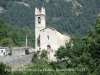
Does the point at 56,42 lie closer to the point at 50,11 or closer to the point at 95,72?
the point at 95,72

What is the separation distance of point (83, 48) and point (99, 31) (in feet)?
8.24

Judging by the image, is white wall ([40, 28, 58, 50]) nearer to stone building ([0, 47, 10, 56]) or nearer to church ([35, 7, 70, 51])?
church ([35, 7, 70, 51])

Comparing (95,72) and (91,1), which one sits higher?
(91,1)

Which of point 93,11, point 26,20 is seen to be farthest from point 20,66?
point 93,11

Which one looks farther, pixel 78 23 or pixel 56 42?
pixel 78 23

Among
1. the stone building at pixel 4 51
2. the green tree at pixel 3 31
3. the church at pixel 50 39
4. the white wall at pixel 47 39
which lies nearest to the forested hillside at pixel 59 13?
the green tree at pixel 3 31

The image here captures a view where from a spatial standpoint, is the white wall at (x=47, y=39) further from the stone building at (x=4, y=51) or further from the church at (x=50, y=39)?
the stone building at (x=4, y=51)

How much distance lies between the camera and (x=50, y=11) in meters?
160

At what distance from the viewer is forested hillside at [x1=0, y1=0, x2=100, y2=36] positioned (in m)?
148

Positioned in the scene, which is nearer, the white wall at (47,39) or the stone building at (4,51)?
the white wall at (47,39)

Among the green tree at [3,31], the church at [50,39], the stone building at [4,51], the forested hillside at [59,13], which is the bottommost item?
the stone building at [4,51]

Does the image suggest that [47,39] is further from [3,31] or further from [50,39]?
[3,31]

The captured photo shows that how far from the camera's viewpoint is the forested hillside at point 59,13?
14762 cm

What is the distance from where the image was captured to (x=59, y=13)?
159 meters
